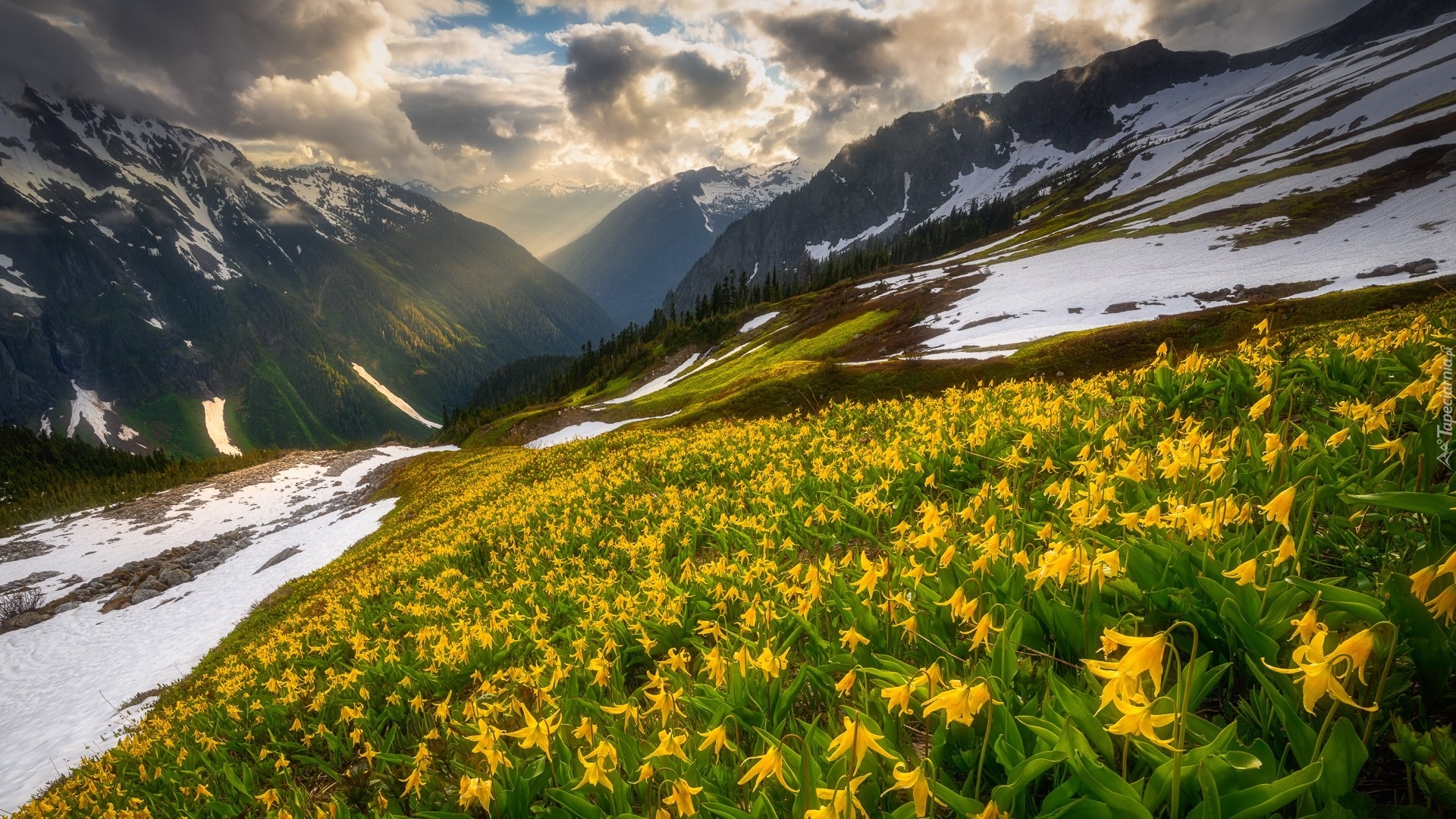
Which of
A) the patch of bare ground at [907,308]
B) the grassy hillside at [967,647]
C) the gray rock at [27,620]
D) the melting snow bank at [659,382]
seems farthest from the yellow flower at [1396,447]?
the melting snow bank at [659,382]

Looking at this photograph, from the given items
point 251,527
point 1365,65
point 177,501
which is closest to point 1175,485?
point 251,527

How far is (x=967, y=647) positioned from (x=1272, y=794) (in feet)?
5.08

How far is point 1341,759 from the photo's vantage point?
163 cm

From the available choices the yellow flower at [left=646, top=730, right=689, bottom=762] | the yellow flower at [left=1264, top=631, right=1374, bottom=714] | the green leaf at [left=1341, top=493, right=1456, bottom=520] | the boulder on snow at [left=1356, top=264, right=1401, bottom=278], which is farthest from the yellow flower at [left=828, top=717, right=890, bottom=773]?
the boulder on snow at [left=1356, top=264, right=1401, bottom=278]

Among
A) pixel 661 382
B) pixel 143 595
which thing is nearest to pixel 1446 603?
pixel 143 595

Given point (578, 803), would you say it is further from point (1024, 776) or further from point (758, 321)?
point (758, 321)

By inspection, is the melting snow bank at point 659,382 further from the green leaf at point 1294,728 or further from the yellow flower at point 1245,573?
the green leaf at point 1294,728

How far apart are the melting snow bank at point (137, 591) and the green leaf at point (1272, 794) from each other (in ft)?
67.3

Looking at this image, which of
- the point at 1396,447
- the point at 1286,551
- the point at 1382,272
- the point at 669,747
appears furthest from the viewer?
the point at 1382,272

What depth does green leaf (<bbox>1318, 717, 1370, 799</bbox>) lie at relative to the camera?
5.18ft

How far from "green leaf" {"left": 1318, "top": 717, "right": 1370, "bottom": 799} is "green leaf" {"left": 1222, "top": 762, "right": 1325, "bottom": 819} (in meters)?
0.04

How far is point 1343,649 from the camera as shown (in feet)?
4.93

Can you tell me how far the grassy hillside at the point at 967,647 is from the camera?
6.10ft

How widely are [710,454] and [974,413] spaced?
211 inches
